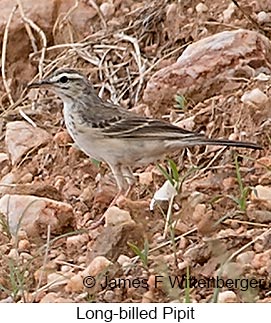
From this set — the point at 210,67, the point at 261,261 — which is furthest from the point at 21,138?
the point at 261,261

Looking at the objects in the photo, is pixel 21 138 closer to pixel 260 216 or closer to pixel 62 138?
pixel 62 138

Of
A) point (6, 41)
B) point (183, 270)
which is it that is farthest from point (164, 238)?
point (6, 41)

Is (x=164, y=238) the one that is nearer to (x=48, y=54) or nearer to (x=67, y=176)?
(x=67, y=176)

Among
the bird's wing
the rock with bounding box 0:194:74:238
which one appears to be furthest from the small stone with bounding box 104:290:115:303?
the bird's wing

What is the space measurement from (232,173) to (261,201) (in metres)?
0.50

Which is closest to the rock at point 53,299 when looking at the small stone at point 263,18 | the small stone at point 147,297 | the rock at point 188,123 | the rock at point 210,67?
the small stone at point 147,297

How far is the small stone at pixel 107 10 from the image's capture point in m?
9.05

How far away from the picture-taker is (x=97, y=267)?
20.4 ft

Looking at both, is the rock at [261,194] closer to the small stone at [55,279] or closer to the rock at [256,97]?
the rock at [256,97]

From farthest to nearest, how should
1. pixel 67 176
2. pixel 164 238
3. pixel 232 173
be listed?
pixel 67 176, pixel 232 173, pixel 164 238

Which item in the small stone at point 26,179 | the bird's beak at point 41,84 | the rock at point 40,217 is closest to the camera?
the rock at point 40,217

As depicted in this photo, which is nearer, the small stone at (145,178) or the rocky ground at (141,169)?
the rocky ground at (141,169)

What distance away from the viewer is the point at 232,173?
702 cm

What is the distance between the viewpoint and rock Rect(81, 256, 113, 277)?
6188 mm
